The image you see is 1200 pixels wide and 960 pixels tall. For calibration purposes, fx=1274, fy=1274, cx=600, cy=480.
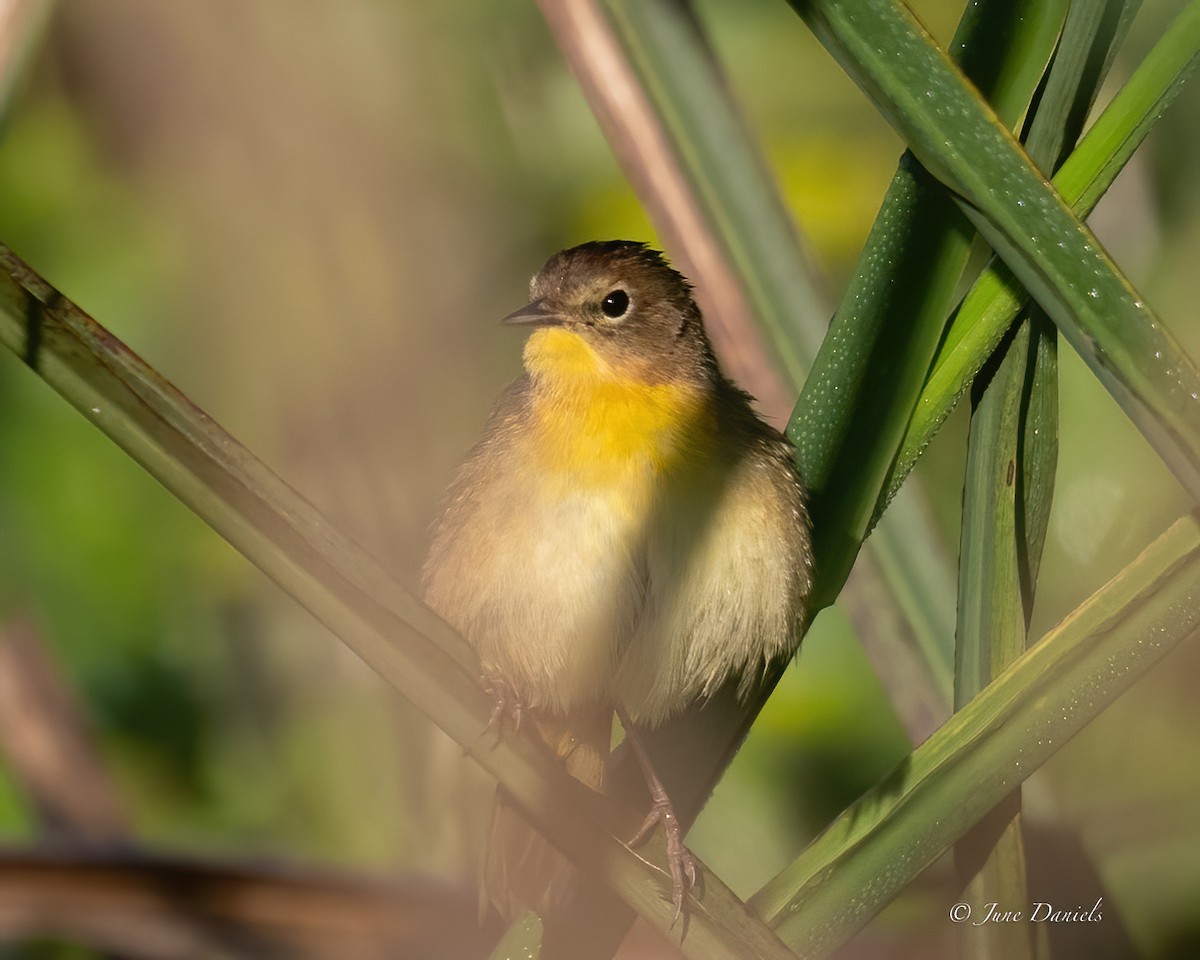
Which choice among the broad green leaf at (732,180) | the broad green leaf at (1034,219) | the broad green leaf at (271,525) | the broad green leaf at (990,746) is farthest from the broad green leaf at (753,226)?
the broad green leaf at (271,525)

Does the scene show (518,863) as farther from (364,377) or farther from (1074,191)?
(1074,191)

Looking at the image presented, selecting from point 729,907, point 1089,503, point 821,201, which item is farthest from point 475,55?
point 729,907

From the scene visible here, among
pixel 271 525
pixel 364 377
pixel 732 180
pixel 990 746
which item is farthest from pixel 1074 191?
pixel 364 377

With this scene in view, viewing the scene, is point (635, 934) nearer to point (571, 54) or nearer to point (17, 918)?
point (17, 918)

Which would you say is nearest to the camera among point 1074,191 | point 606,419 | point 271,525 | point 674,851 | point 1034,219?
point 271,525

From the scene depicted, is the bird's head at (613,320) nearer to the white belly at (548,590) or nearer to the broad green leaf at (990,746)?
the white belly at (548,590)
